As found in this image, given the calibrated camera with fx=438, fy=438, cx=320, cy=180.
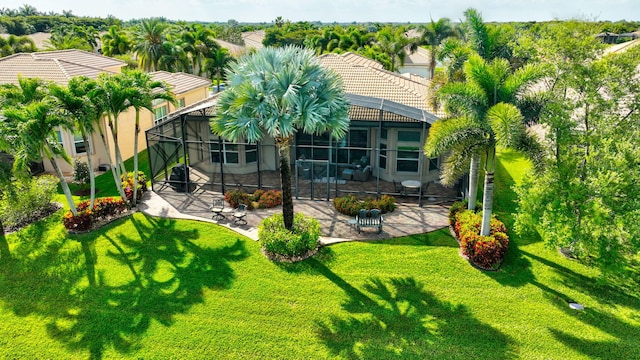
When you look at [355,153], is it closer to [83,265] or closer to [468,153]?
[468,153]

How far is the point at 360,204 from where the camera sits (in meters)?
18.2

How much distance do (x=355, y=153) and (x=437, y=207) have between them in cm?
572

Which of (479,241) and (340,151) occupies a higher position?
(340,151)

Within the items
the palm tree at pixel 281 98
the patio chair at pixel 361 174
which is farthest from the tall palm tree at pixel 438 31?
the palm tree at pixel 281 98

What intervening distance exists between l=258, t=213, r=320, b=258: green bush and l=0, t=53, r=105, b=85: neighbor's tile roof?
15042mm

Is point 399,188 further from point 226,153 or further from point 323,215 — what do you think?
point 226,153

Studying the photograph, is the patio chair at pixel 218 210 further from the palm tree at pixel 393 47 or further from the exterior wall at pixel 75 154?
the palm tree at pixel 393 47

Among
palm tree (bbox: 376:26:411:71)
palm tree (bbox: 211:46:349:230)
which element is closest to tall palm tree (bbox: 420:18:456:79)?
palm tree (bbox: 376:26:411:71)

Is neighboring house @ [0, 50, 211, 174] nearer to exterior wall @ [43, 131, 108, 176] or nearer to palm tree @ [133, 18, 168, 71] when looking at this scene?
exterior wall @ [43, 131, 108, 176]

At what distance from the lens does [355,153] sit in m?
23.0

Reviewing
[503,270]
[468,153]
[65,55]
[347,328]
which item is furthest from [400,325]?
[65,55]

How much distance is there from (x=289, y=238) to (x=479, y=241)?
623 centimetres

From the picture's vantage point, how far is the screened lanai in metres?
19.6

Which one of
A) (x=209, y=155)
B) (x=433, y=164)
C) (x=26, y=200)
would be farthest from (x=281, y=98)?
(x=26, y=200)
